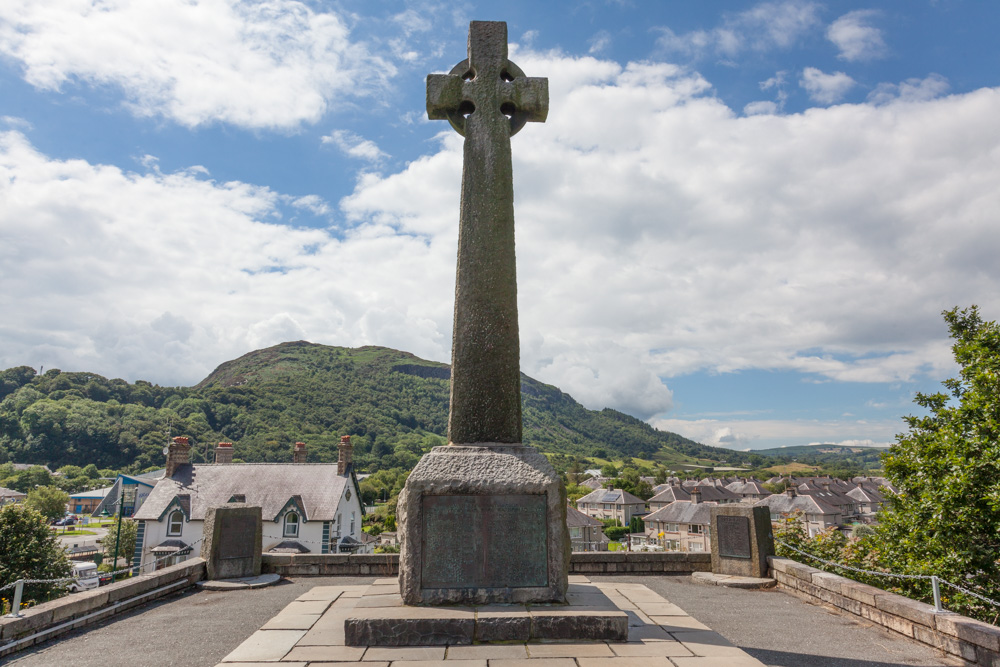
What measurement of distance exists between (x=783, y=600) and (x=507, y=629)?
5.18 metres

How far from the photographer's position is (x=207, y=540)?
9078mm

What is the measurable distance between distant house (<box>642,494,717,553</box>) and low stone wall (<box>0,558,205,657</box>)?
4101cm

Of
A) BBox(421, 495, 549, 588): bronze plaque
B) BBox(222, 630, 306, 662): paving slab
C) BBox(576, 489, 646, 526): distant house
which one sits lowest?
BBox(576, 489, 646, 526): distant house

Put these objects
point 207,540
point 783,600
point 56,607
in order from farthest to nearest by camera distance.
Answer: point 207,540
point 783,600
point 56,607

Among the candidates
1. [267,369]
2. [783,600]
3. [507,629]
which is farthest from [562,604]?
[267,369]

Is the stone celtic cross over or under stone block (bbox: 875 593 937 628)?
over

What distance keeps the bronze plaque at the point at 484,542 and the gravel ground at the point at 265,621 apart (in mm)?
2272

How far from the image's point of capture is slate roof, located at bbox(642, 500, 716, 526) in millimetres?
45406

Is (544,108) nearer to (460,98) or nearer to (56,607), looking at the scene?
(460,98)

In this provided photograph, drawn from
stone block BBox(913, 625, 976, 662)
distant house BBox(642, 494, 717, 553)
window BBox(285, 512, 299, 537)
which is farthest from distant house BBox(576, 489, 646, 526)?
stone block BBox(913, 625, 976, 662)

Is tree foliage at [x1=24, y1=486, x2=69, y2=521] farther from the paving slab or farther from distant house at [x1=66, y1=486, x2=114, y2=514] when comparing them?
the paving slab

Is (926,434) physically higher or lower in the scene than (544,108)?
lower

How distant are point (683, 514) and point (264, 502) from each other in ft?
112

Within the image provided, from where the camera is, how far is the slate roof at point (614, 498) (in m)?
70.4
